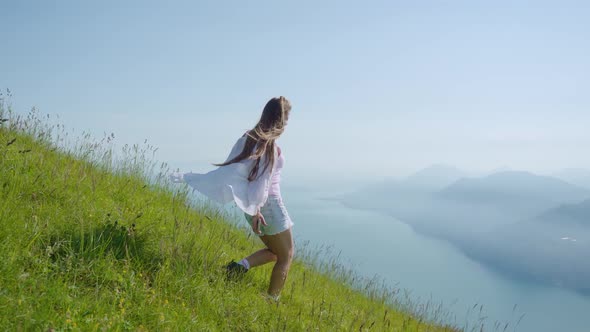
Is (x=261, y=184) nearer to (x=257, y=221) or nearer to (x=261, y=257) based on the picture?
(x=257, y=221)

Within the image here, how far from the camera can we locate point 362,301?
7.22 meters

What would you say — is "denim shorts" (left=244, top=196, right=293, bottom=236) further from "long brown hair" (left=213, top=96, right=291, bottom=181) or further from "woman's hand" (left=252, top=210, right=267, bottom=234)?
"long brown hair" (left=213, top=96, right=291, bottom=181)

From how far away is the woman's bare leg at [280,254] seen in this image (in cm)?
462

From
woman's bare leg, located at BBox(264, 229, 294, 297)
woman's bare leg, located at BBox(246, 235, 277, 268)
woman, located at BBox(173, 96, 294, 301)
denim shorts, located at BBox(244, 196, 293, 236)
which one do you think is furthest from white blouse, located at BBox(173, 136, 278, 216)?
woman's bare leg, located at BBox(246, 235, 277, 268)

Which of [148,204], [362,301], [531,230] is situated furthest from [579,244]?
[148,204]

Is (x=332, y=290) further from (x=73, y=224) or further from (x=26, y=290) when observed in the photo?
(x=26, y=290)

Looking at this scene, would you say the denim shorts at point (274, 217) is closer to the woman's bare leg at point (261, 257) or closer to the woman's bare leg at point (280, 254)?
the woman's bare leg at point (280, 254)

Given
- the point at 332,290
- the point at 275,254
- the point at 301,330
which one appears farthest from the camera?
the point at 332,290

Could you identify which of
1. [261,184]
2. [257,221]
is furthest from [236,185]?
[257,221]

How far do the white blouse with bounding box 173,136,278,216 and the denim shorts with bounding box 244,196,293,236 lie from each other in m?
0.17

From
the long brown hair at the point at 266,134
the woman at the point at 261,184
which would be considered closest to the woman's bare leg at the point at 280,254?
the woman at the point at 261,184

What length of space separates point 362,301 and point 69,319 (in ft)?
16.6

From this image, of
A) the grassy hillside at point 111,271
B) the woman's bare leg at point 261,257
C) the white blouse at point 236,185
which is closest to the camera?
the grassy hillside at point 111,271

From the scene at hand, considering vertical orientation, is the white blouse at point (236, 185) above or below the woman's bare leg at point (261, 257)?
above
